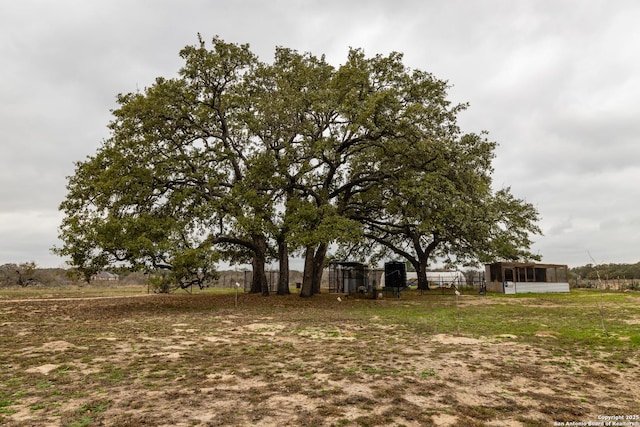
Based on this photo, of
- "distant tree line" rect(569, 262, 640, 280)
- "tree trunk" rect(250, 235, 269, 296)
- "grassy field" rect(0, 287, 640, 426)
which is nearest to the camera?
"grassy field" rect(0, 287, 640, 426)

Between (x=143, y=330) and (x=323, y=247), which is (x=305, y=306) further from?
(x=143, y=330)

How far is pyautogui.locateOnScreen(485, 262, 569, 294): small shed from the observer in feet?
114

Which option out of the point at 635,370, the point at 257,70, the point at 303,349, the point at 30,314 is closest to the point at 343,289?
the point at 257,70

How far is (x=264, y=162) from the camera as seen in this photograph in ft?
72.2

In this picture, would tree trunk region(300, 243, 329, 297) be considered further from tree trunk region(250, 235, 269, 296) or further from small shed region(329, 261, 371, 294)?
small shed region(329, 261, 371, 294)

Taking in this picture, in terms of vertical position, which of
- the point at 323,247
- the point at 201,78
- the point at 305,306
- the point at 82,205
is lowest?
the point at 305,306

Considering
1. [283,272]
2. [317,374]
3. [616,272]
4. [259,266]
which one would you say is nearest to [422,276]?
[283,272]

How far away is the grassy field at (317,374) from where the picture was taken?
527 cm

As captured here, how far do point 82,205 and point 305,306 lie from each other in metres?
13.2

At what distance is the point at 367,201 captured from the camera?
2794 cm

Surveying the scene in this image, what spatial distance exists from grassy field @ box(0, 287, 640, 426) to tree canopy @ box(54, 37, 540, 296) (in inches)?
246

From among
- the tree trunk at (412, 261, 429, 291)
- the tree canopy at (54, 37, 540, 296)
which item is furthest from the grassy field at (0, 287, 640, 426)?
the tree trunk at (412, 261, 429, 291)

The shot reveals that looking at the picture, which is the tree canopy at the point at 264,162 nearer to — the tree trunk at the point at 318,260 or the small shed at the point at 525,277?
the tree trunk at the point at 318,260

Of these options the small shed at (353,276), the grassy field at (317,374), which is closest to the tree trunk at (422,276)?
the small shed at (353,276)
